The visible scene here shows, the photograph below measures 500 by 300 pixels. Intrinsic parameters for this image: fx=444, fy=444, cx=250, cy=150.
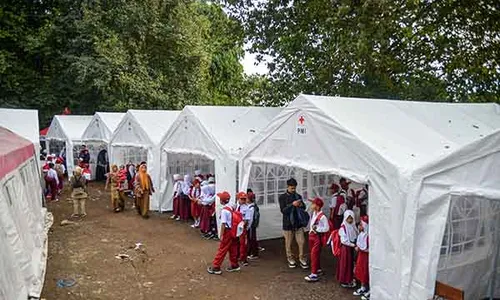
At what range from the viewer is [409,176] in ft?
→ 19.9

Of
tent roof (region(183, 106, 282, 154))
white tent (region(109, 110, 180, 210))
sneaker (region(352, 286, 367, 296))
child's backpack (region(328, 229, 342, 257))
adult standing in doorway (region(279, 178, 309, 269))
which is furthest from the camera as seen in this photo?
white tent (region(109, 110, 180, 210))

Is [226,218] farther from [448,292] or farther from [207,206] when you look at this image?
[448,292]

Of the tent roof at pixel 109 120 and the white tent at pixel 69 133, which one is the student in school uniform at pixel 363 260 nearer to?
the tent roof at pixel 109 120

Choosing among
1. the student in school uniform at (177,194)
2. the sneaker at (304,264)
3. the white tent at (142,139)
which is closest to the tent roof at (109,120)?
the white tent at (142,139)

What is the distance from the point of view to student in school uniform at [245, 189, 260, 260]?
8.76m

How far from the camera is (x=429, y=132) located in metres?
8.38

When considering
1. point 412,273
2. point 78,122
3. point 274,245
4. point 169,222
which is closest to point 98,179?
point 78,122

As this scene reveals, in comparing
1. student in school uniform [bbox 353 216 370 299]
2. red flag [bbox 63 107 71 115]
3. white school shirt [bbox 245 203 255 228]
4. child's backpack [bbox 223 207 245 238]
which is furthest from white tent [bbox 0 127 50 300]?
red flag [bbox 63 107 71 115]

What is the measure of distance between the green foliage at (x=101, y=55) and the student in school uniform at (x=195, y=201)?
1229 centimetres

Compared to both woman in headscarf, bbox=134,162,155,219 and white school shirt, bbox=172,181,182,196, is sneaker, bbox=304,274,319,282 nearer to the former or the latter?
white school shirt, bbox=172,181,182,196

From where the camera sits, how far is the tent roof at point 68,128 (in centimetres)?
1991

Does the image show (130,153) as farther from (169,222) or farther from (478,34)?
(478,34)

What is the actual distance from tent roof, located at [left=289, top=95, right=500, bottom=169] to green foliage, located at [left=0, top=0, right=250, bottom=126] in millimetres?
14448

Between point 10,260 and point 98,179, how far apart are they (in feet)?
52.3
